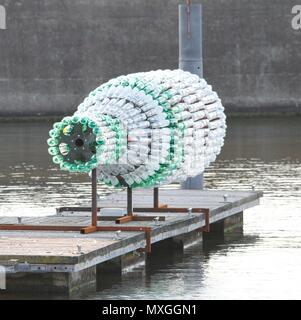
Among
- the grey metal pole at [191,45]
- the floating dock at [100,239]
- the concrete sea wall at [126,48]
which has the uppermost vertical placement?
the concrete sea wall at [126,48]

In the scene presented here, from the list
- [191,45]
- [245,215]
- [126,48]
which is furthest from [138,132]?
[126,48]

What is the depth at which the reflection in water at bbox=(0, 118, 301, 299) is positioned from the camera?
52.7 ft

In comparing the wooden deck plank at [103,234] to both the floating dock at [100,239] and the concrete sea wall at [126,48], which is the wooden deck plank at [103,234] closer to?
the floating dock at [100,239]

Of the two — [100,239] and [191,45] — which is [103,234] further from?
[191,45]

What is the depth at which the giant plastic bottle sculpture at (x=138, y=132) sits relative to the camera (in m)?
17.0

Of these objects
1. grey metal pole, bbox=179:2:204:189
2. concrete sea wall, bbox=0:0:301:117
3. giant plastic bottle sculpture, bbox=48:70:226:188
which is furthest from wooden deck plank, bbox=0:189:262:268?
concrete sea wall, bbox=0:0:301:117

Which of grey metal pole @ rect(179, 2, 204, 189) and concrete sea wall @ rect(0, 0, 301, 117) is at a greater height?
concrete sea wall @ rect(0, 0, 301, 117)

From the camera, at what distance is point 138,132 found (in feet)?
58.0

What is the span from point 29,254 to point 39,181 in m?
12.4

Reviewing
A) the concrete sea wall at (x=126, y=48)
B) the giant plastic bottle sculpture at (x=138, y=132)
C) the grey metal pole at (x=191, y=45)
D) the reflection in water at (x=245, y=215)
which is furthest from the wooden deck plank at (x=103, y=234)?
the concrete sea wall at (x=126, y=48)

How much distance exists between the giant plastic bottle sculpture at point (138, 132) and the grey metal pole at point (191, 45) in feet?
10.6

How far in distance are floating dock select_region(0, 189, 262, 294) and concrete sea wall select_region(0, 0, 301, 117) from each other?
26.3 metres

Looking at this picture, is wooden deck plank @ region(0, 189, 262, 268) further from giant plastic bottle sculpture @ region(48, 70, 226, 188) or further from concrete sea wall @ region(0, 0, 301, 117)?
concrete sea wall @ region(0, 0, 301, 117)

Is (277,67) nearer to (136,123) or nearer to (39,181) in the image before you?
(39,181)
